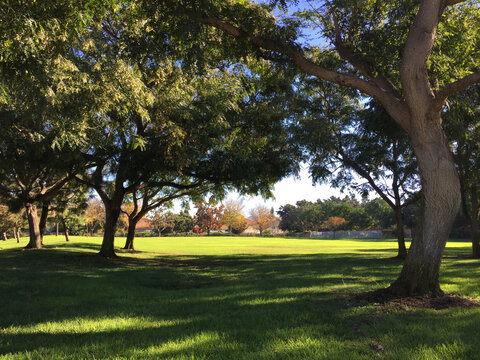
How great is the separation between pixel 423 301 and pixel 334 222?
8254 cm

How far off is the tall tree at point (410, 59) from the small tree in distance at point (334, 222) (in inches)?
3109

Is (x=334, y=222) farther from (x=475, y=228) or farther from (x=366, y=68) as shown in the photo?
(x=366, y=68)

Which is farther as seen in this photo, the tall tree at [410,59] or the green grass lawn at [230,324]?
the tall tree at [410,59]

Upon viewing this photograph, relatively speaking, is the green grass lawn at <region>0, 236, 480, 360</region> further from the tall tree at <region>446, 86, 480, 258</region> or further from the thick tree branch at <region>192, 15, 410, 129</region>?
the tall tree at <region>446, 86, 480, 258</region>

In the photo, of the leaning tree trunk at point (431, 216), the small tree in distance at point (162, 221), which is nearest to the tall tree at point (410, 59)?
the leaning tree trunk at point (431, 216)

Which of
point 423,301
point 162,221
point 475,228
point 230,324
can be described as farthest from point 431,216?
point 162,221

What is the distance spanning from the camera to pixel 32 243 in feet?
74.8

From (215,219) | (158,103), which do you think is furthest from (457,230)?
(158,103)

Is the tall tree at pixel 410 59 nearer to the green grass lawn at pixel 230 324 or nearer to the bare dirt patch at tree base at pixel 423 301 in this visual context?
the bare dirt patch at tree base at pixel 423 301

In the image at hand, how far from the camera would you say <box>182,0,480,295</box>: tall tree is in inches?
249

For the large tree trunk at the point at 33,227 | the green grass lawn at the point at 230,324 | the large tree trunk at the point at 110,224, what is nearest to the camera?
the green grass lawn at the point at 230,324

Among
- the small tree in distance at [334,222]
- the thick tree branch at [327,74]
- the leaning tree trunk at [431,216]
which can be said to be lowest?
the small tree in distance at [334,222]

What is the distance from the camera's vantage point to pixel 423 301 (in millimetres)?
6047

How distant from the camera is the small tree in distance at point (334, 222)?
85.6m
